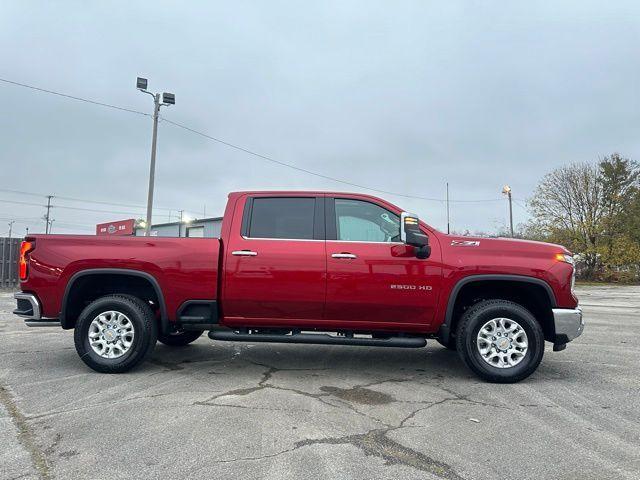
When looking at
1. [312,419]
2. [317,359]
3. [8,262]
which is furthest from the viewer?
[8,262]

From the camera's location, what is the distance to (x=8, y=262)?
18641 millimetres

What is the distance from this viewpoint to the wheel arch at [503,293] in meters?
5.05

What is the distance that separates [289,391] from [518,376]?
94.2 inches

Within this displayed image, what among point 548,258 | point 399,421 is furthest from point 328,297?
point 548,258

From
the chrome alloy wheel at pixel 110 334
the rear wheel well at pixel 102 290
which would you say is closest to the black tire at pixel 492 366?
the rear wheel well at pixel 102 290

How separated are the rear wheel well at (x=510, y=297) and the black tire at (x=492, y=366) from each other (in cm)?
24

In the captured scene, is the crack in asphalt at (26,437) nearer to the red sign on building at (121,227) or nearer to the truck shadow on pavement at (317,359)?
the truck shadow on pavement at (317,359)

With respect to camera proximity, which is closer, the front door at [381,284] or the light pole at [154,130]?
the front door at [381,284]

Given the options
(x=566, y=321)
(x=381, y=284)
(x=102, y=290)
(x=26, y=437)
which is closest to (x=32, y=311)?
(x=102, y=290)

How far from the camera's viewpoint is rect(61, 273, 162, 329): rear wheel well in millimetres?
5367

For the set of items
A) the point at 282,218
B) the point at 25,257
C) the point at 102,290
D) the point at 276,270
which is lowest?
the point at 102,290

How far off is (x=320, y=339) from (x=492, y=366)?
1823 millimetres

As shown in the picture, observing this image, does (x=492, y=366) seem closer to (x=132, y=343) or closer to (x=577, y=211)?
(x=132, y=343)

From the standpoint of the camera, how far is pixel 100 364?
523cm
